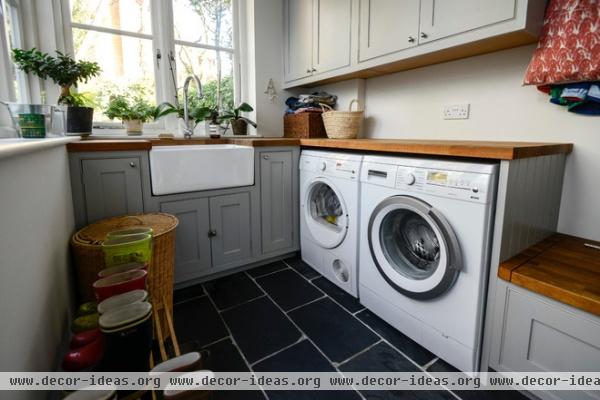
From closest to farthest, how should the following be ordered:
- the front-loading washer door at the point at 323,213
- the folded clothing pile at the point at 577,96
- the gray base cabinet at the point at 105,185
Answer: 1. the folded clothing pile at the point at 577,96
2. the gray base cabinet at the point at 105,185
3. the front-loading washer door at the point at 323,213

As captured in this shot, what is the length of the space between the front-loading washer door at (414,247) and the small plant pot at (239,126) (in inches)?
66.4

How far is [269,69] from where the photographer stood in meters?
2.93

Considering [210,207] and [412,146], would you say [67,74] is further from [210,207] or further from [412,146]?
[412,146]

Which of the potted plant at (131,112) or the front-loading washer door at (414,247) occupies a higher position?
the potted plant at (131,112)

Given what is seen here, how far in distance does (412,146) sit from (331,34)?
55.3 inches

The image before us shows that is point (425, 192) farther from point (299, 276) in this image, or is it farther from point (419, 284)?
point (299, 276)

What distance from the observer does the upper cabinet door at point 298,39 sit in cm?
261

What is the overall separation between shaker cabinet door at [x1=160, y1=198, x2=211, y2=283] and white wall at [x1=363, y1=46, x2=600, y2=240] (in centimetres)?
152

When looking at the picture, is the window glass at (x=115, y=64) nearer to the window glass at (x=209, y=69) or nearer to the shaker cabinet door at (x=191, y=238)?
the window glass at (x=209, y=69)

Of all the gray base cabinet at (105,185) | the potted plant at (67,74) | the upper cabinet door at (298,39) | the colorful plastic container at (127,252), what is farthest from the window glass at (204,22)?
the colorful plastic container at (127,252)

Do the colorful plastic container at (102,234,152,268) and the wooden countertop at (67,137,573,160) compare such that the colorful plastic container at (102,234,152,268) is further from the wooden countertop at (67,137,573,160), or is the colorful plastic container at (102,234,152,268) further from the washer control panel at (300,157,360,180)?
the washer control panel at (300,157,360,180)

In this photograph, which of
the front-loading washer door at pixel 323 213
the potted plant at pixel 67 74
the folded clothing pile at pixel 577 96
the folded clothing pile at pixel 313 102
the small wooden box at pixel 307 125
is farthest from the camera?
the folded clothing pile at pixel 313 102

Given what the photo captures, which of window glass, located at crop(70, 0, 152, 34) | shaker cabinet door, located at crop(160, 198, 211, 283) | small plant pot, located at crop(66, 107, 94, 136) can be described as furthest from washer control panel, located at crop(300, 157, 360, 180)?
window glass, located at crop(70, 0, 152, 34)

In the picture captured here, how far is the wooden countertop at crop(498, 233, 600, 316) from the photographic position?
978 mm
